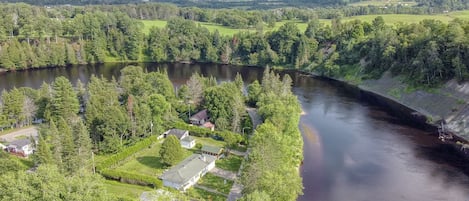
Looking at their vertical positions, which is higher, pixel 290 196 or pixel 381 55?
pixel 381 55

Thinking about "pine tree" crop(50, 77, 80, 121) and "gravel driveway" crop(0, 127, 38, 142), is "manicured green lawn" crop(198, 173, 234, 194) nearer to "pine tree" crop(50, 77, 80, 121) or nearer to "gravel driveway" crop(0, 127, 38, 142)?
"pine tree" crop(50, 77, 80, 121)

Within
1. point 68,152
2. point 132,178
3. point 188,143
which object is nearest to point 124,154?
point 132,178

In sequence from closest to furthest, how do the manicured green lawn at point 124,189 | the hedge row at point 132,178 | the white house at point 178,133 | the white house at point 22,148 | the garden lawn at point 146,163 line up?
the manicured green lawn at point 124,189
the hedge row at point 132,178
the garden lawn at point 146,163
the white house at point 22,148
the white house at point 178,133

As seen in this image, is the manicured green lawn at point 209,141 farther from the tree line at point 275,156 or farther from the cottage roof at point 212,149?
the tree line at point 275,156

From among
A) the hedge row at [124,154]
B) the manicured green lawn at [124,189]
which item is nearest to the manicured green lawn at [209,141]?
the hedge row at [124,154]

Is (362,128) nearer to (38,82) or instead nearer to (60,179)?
(60,179)

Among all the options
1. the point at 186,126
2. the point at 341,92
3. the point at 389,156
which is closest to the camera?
the point at 389,156

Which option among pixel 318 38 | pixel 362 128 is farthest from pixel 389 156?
pixel 318 38

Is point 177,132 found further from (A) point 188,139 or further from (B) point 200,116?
(B) point 200,116
